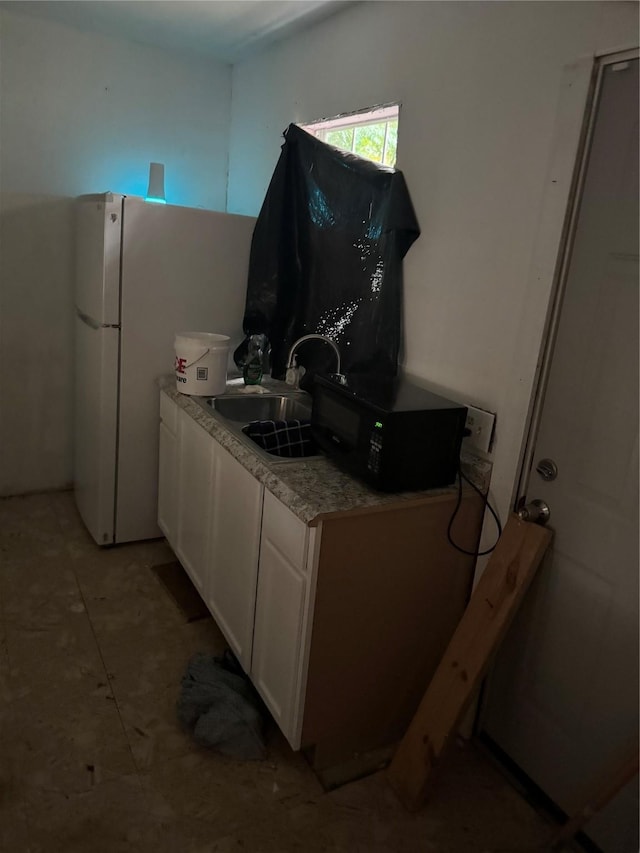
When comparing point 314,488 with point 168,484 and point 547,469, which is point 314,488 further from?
point 168,484

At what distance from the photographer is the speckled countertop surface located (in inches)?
63.0

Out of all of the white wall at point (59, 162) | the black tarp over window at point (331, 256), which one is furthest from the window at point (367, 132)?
the white wall at point (59, 162)

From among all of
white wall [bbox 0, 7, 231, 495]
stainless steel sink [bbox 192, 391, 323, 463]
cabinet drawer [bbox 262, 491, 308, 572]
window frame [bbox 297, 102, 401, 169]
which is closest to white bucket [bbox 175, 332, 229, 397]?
stainless steel sink [bbox 192, 391, 323, 463]

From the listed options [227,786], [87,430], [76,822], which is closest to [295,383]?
[87,430]

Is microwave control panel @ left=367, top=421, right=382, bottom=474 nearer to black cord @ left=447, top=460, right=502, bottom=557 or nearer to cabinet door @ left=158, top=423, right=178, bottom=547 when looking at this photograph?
black cord @ left=447, top=460, right=502, bottom=557

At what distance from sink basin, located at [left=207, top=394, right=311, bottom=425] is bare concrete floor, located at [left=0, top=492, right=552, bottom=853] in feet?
2.92

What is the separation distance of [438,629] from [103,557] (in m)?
1.68

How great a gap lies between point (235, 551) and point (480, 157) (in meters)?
1.48

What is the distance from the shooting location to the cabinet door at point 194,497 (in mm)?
2273

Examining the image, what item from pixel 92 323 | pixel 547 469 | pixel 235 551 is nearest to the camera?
pixel 547 469

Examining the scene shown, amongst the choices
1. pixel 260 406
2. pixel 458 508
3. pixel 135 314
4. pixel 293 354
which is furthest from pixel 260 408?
pixel 458 508

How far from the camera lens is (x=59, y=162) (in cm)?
310

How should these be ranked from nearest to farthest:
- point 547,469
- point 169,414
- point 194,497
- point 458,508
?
1. point 547,469
2. point 458,508
3. point 194,497
4. point 169,414

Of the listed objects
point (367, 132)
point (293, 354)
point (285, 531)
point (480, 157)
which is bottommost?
point (285, 531)
